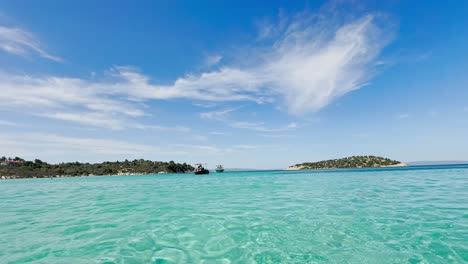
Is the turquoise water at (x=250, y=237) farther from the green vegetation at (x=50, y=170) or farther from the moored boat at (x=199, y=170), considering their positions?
the green vegetation at (x=50, y=170)

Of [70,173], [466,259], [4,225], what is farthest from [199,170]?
[466,259]

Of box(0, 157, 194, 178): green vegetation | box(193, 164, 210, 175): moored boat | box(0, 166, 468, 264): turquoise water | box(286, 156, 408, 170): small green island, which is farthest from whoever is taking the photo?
box(286, 156, 408, 170): small green island

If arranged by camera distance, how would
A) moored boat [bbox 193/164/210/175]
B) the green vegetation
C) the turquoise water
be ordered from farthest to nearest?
the green vegetation, moored boat [bbox 193/164/210/175], the turquoise water

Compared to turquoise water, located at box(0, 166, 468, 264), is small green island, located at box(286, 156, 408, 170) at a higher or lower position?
higher

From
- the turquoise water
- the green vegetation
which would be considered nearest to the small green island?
the green vegetation

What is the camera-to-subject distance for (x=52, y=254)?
755 centimetres

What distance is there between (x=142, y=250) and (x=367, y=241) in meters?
7.57

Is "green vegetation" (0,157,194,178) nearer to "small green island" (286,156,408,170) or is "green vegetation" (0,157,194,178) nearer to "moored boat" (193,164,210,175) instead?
"moored boat" (193,164,210,175)

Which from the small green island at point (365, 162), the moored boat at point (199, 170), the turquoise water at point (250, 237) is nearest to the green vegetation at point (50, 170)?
the moored boat at point (199, 170)

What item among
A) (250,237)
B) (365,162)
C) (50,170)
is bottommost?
(250,237)

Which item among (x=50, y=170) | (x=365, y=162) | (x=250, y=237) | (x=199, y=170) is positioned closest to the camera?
(x=250, y=237)

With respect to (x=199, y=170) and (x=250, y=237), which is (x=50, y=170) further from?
(x=250, y=237)

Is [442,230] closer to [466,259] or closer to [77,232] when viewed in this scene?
[466,259]

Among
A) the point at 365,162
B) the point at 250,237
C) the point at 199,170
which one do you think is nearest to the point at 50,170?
the point at 199,170
